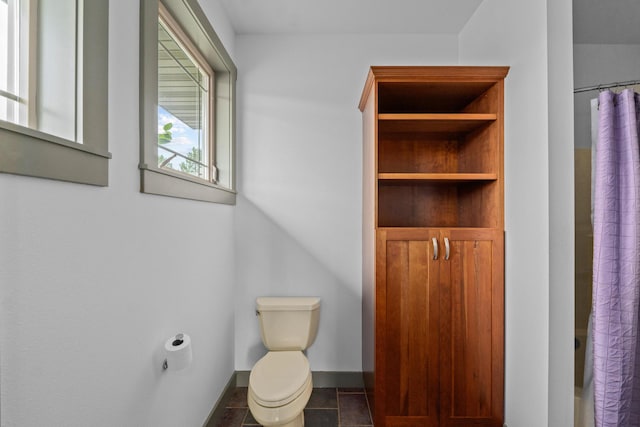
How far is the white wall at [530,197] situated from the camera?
1479mm

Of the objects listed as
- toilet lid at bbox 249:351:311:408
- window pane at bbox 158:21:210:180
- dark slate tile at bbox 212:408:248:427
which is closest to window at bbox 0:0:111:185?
window pane at bbox 158:21:210:180

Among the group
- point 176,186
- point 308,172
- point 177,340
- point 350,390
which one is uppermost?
point 308,172

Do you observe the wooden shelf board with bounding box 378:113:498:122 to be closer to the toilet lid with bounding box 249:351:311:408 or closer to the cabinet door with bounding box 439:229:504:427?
the cabinet door with bounding box 439:229:504:427

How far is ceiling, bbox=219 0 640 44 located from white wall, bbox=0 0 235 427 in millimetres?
1223

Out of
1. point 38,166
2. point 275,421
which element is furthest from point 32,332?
point 275,421

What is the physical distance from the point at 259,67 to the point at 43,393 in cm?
224

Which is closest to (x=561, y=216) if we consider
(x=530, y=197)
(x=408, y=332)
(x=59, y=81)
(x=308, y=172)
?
(x=530, y=197)

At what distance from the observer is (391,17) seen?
7.40 ft

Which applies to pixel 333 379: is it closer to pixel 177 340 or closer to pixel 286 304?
pixel 286 304

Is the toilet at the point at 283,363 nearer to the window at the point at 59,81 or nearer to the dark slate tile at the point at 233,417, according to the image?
the dark slate tile at the point at 233,417

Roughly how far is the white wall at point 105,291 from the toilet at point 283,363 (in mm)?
345

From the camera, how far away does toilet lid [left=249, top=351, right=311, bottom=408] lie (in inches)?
63.1

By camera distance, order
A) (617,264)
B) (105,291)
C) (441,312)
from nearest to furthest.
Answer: (105,291), (617,264), (441,312)

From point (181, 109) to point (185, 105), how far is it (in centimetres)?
7
